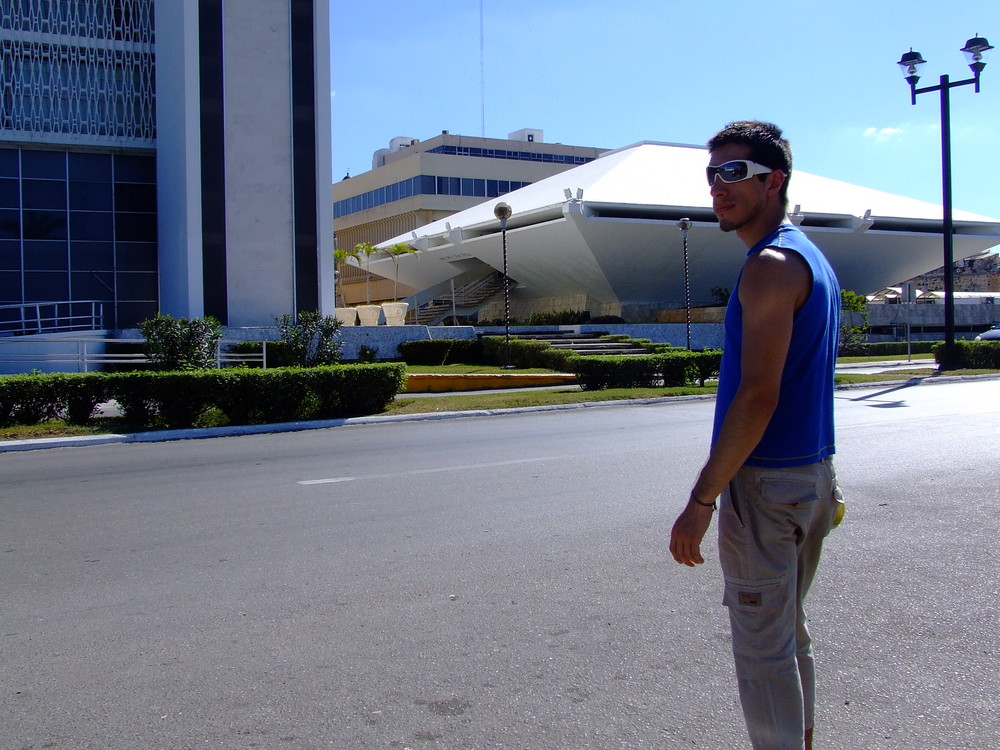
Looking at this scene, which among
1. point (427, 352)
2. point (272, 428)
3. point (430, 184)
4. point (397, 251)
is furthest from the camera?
point (430, 184)

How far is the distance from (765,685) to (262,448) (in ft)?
32.3

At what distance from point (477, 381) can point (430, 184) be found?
4477 centimetres

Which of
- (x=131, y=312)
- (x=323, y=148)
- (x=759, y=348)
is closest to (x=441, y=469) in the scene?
(x=759, y=348)

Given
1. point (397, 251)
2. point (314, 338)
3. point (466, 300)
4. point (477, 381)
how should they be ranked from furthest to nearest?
point (466, 300), point (397, 251), point (477, 381), point (314, 338)

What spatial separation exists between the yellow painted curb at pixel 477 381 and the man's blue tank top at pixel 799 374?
17.1 m

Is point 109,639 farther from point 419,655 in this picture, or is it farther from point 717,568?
point 717,568

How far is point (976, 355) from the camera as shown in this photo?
2492 cm

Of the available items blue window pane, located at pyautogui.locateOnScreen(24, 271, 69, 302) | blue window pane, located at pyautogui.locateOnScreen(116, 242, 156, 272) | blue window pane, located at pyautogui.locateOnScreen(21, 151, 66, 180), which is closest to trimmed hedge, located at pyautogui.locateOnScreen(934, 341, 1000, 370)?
blue window pane, located at pyautogui.locateOnScreen(116, 242, 156, 272)

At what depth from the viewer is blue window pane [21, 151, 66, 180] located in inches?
1155

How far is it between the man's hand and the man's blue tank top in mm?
206

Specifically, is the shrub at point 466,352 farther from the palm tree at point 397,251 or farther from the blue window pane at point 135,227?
the palm tree at point 397,251

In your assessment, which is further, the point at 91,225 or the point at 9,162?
the point at 91,225

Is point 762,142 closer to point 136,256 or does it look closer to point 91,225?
point 136,256

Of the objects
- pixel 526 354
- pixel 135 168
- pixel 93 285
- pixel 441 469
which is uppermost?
pixel 135 168
